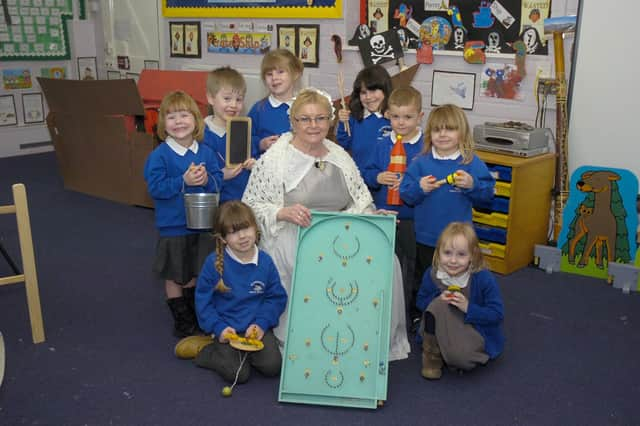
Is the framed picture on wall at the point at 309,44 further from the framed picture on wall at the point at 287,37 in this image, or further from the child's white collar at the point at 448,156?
the child's white collar at the point at 448,156

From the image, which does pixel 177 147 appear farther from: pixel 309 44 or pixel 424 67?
pixel 309 44

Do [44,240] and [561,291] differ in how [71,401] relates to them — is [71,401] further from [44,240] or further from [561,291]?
[561,291]

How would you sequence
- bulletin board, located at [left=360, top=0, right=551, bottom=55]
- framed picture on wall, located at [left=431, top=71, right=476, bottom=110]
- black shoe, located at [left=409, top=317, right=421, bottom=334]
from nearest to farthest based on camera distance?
black shoe, located at [left=409, top=317, right=421, bottom=334] → bulletin board, located at [left=360, top=0, right=551, bottom=55] → framed picture on wall, located at [left=431, top=71, right=476, bottom=110]

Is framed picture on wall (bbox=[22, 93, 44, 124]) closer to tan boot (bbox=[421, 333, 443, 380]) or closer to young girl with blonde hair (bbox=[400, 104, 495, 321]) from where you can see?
young girl with blonde hair (bbox=[400, 104, 495, 321])

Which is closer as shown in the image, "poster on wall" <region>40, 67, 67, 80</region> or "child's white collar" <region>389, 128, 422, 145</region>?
"child's white collar" <region>389, 128, 422, 145</region>

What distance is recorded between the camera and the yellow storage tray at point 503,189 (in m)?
3.65

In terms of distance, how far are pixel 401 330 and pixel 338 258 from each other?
492mm

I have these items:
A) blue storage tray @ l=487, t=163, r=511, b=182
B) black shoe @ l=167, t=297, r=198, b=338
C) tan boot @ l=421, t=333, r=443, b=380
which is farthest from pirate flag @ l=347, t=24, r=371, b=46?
tan boot @ l=421, t=333, r=443, b=380

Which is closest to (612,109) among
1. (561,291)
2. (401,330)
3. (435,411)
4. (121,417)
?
(561,291)

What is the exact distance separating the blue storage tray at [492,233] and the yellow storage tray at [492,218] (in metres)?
0.03

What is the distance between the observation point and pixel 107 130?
4.91 meters

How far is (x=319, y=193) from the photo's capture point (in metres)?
2.74

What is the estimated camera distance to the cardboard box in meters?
4.76

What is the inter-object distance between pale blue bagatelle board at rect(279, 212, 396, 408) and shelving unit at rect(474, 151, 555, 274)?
136 cm
